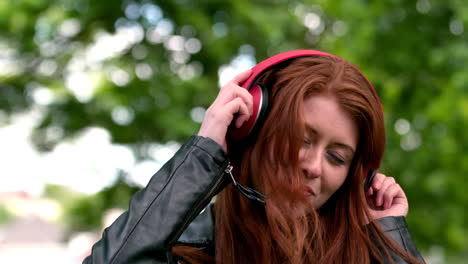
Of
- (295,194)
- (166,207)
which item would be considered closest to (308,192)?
(295,194)

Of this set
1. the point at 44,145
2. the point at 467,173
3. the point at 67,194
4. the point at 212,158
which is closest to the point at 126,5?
the point at 44,145

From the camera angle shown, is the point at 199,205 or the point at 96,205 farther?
the point at 96,205

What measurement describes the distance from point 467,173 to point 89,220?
165 inches

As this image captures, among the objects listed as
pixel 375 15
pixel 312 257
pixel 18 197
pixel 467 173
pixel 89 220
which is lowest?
pixel 312 257

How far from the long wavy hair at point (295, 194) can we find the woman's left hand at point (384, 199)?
0.08 meters

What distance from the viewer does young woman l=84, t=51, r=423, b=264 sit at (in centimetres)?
171

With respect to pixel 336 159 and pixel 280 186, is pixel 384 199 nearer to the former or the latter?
pixel 336 159

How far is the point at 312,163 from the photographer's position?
1850mm

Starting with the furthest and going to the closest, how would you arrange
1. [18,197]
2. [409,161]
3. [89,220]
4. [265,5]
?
[18,197] < [89,220] < [265,5] < [409,161]

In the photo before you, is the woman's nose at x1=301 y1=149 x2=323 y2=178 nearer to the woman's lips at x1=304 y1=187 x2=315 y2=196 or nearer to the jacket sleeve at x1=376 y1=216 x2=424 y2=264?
the woman's lips at x1=304 y1=187 x2=315 y2=196

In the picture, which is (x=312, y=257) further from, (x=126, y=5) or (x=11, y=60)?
(x=11, y=60)

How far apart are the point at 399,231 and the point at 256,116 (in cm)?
64

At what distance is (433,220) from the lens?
594 centimetres

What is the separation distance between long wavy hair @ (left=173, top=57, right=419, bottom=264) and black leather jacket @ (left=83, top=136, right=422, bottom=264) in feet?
0.59
